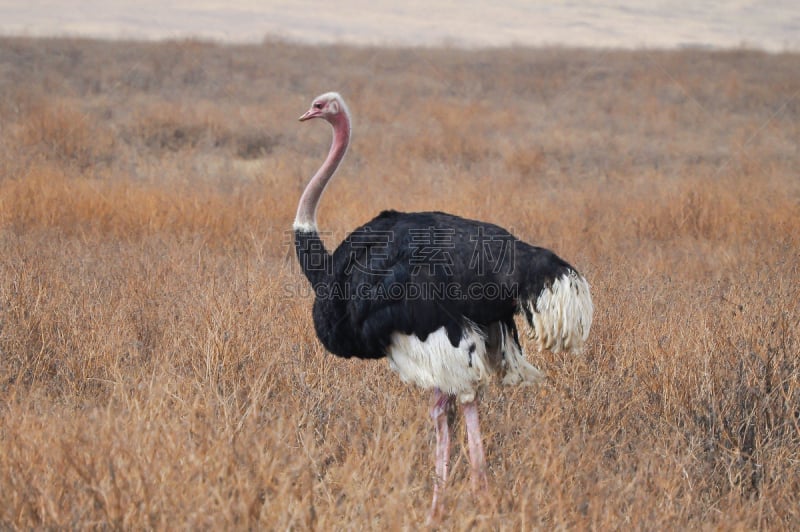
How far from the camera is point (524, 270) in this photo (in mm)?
3562

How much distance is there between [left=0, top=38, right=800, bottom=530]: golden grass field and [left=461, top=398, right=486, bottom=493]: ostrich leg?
0.08m

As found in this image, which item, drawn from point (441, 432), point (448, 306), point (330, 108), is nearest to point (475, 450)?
point (441, 432)

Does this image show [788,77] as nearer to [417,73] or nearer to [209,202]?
[417,73]

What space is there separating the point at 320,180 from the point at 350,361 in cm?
109

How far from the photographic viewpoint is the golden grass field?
2857mm

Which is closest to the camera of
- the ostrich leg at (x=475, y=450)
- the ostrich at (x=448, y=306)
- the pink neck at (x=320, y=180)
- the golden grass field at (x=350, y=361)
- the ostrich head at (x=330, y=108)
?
the golden grass field at (x=350, y=361)

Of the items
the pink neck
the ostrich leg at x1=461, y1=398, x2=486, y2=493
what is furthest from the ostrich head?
the ostrich leg at x1=461, y1=398, x2=486, y2=493

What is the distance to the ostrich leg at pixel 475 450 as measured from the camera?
Answer: 3.38m

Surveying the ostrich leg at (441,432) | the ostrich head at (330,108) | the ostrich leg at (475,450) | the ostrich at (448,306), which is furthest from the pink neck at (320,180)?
the ostrich leg at (475,450)

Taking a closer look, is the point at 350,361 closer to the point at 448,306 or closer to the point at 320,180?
the point at 320,180

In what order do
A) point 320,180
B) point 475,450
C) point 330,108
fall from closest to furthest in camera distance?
point 475,450, point 320,180, point 330,108

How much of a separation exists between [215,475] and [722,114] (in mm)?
20050

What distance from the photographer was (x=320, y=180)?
4.30m

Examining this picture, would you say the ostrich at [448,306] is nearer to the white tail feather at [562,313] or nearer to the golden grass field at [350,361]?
the white tail feather at [562,313]
